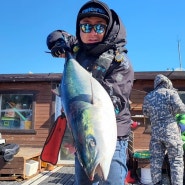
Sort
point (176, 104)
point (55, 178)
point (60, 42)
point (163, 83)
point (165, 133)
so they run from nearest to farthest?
point (60, 42) < point (176, 104) < point (165, 133) < point (163, 83) < point (55, 178)

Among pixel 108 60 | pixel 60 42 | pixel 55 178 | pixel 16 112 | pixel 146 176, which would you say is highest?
pixel 60 42

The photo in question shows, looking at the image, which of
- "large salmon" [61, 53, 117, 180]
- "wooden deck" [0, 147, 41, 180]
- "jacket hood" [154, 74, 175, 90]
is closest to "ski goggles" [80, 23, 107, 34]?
"large salmon" [61, 53, 117, 180]

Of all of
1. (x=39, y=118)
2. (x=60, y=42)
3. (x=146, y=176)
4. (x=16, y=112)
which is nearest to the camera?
(x=60, y=42)

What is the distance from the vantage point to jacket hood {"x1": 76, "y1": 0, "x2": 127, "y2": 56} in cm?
200

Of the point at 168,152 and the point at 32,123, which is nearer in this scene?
the point at 168,152

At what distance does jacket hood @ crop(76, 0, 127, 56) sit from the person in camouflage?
2.78 meters

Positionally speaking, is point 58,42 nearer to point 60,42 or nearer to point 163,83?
point 60,42

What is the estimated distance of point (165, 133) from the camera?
15.4 feet

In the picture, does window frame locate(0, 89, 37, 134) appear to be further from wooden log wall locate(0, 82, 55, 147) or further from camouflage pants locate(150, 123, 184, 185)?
camouflage pants locate(150, 123, 184, 185)

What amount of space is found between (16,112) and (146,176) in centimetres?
538

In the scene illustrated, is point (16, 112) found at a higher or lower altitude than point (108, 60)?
lower

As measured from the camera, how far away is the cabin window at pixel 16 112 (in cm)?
998

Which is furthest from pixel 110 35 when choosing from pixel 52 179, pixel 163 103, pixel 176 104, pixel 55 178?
pixel 55 178

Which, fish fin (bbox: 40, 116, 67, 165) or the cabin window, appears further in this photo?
the cabin window
